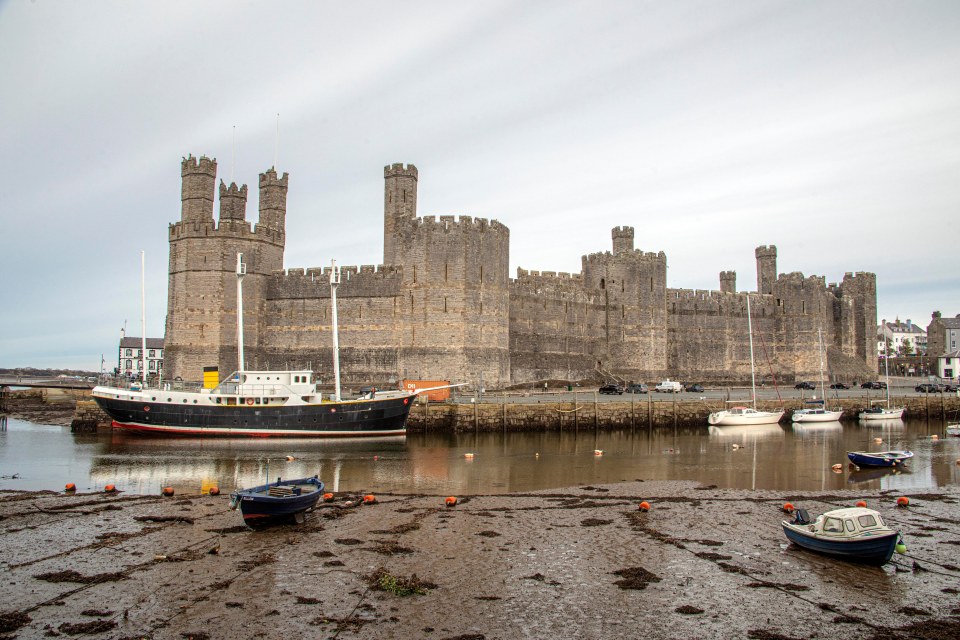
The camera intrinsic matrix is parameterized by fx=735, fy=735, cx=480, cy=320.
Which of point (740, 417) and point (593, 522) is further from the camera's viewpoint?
point (740, 417)

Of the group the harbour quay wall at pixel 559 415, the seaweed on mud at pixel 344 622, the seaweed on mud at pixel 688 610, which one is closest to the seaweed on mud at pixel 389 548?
the seaweed on mud at pixel 344 622

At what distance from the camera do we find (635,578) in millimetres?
11609

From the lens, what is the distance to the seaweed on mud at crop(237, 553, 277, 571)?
12.1 meters

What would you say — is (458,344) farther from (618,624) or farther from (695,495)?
(618,624)

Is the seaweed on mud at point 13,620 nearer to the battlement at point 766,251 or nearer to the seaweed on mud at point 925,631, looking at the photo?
the seaweed on mud at point 925,631

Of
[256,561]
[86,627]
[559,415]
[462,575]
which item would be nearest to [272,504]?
[256,561]

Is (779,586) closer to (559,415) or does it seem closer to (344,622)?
(344,622)

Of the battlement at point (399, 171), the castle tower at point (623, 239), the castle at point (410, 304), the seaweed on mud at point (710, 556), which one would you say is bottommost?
the seaweed on mud at point (710, 556)

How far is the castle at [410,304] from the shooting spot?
139ft

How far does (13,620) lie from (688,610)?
9.04m

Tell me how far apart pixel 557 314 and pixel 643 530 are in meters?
35.0

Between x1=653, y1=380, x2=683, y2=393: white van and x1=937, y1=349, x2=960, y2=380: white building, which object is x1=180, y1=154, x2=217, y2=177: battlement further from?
x1=937, y1=349, x2=960, y2=380: white building

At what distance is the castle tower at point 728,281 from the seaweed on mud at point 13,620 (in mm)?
59070

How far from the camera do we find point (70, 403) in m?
52.2
